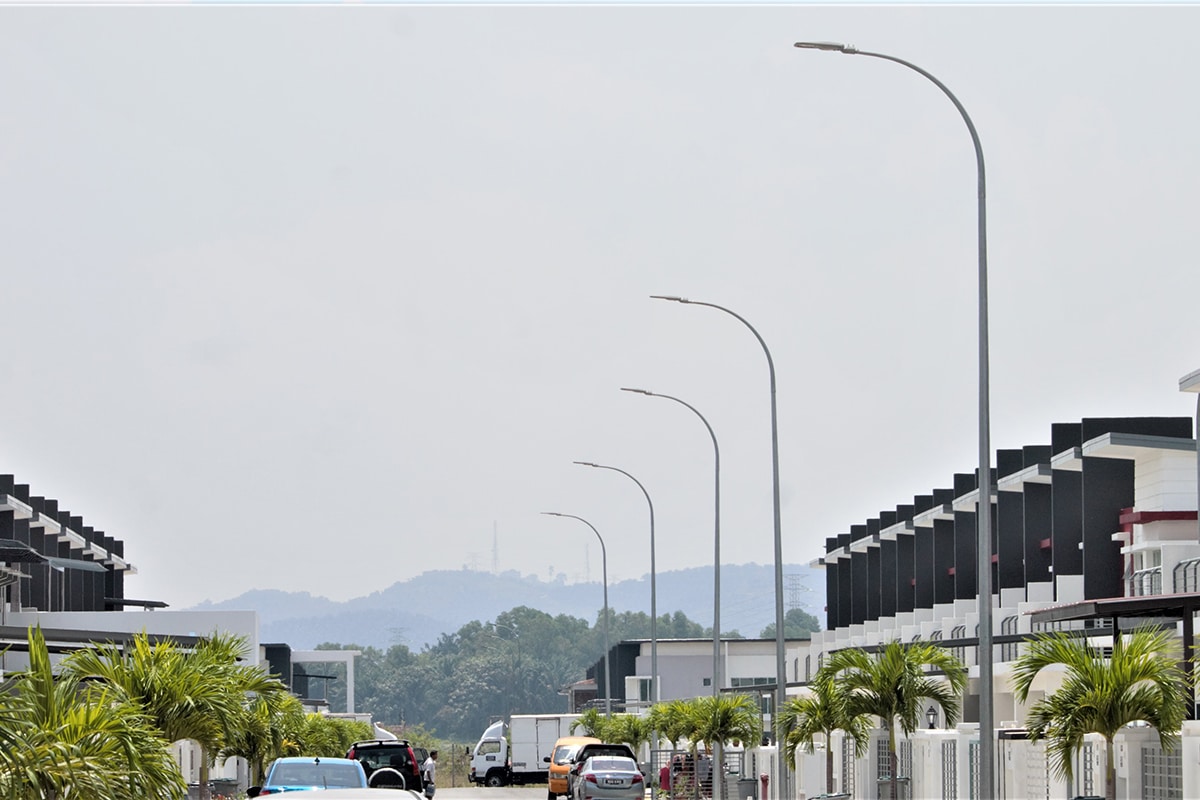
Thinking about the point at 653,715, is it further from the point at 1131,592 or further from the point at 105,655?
the point at 105,655

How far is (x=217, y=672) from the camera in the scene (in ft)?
86.0

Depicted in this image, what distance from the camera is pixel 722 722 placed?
162ft

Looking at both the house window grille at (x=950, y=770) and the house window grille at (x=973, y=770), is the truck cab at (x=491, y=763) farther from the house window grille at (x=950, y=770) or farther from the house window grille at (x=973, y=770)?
the house window grille at (x=973, y=770)

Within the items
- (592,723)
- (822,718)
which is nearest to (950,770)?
(822,718)

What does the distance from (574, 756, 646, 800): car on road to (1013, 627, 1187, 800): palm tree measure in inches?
948

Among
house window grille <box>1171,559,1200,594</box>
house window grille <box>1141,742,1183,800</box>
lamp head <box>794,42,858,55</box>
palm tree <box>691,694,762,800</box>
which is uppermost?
lamp head <box>794,42,858,55</box>

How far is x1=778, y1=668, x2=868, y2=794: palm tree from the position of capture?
3169 cm

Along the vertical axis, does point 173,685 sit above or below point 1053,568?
below

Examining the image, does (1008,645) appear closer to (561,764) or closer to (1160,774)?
(561,764)

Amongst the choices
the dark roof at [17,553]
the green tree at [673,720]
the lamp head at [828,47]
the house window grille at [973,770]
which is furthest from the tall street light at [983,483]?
the green tree at [673,720]

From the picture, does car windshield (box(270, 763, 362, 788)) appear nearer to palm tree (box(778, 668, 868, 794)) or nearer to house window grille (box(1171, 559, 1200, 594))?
palm tree (box(778, 668, 868, 794))

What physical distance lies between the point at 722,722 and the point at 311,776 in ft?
77.2

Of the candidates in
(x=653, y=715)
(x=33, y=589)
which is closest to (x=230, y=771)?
(x=33, y=589)

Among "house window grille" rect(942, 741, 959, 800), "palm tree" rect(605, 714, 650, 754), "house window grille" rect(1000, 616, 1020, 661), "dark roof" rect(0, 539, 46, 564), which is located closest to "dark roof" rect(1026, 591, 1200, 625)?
"house window grille" rect(942, 741, 959, 800)
